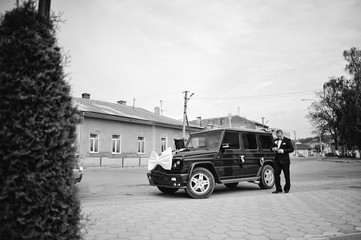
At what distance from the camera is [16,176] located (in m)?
2.05

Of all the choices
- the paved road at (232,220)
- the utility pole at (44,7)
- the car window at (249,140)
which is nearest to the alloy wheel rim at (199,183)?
the paved road at (232,220)

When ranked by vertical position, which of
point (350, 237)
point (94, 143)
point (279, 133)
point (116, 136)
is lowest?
point (350, 237)

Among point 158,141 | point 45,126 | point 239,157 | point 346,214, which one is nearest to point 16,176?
point 45,126

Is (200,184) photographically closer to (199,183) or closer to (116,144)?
(199,183)

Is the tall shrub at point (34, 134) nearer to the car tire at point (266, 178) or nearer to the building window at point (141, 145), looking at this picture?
the car tire at point (266, 178)

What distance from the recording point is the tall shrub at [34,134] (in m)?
2.05

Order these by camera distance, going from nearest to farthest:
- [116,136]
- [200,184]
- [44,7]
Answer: [44,7] → [200,184] → [116,136]

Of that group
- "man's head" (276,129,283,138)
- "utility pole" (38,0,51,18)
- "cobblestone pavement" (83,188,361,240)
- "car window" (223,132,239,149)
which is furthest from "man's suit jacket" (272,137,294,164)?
"utility pole" (38,0,51,18)

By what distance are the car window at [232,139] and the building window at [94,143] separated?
733 inches

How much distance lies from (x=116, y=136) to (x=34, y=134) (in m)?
24.9

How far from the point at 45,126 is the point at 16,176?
45cm

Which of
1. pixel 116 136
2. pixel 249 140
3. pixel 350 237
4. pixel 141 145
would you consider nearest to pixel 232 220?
pixel 350 237

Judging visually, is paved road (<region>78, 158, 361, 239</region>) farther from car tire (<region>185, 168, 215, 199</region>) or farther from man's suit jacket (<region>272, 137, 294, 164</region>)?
man's suit jacket (<region>272, 137, 294, 164</region>)

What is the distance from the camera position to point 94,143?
79.8 ft
